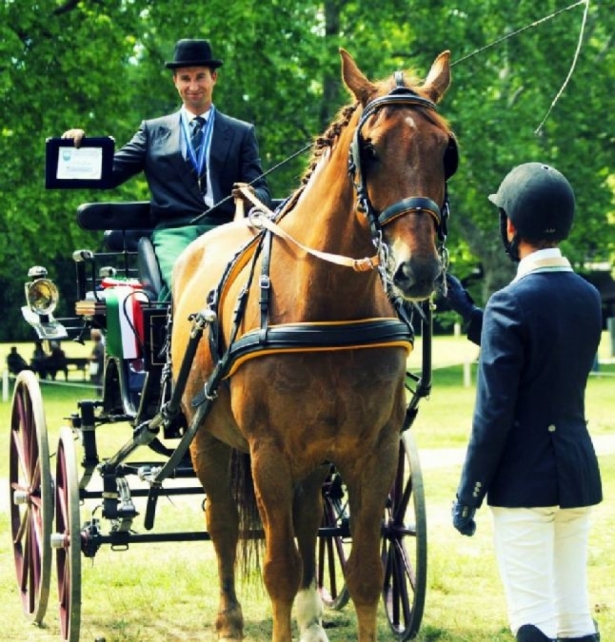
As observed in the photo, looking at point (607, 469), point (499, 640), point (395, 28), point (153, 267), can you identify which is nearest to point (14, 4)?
point (395, 28)

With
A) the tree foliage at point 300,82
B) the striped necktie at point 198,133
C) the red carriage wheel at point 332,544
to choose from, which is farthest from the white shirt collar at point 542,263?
the tree foliage at point 300,82

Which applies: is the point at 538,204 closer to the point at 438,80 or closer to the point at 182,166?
the point at 438,80

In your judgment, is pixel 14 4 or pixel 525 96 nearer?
pixel 14 4

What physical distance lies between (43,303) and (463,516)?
12.2 feet

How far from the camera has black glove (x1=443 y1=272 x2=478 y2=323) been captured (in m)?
4.87

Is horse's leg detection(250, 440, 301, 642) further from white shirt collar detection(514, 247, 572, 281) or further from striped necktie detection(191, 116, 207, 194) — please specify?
striped necktie detection(191, 116, 207, 194)

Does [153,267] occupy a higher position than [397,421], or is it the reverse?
[153,267]

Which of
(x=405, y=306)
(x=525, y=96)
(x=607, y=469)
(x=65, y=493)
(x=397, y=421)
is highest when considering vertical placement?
(x=525, y=96)

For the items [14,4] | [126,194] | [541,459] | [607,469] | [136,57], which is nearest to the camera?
[541,459]

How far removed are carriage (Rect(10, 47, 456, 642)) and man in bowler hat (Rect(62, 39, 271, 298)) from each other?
0.22 metres

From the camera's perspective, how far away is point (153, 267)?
23.3ft

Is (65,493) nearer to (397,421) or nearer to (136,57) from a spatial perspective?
(397,421)

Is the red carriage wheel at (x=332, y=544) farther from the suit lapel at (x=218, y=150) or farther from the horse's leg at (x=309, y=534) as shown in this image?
the suit lapel at (x=218, y=150)

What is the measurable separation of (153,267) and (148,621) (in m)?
1.90
